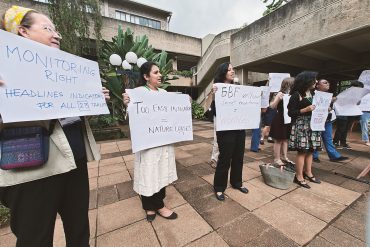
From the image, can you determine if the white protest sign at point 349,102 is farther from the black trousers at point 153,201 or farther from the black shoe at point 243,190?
the black trousers at point 153,201

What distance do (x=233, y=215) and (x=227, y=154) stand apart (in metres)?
0.75

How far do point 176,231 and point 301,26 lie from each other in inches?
276

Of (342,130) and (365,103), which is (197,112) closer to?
(342,130)

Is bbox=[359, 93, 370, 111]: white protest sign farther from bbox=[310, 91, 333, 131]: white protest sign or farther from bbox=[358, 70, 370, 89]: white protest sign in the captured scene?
bbox=[310, 91, 333, 131]: white protest sign

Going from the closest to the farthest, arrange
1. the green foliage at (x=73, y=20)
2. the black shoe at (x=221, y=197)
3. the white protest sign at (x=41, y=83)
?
the white protest sign at (x=41, y=83)
the black shoe at (x=221, y=197)
the green foliage at (x=73, y=20)

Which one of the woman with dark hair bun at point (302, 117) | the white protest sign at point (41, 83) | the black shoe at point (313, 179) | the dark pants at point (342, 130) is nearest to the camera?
the white protest sign at point (41, 83)

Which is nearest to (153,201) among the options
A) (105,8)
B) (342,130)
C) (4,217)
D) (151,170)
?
(151,170)

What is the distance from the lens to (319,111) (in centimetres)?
283

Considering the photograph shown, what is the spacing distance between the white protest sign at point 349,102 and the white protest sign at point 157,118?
11.6 ft

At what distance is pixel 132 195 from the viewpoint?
2787mm

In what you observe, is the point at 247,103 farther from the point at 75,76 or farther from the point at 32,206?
the point at 32,206

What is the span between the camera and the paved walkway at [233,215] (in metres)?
1.85

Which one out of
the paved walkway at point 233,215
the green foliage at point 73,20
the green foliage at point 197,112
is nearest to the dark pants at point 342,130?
the paved walkway at point 233,215

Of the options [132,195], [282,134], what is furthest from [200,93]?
[132,195]
